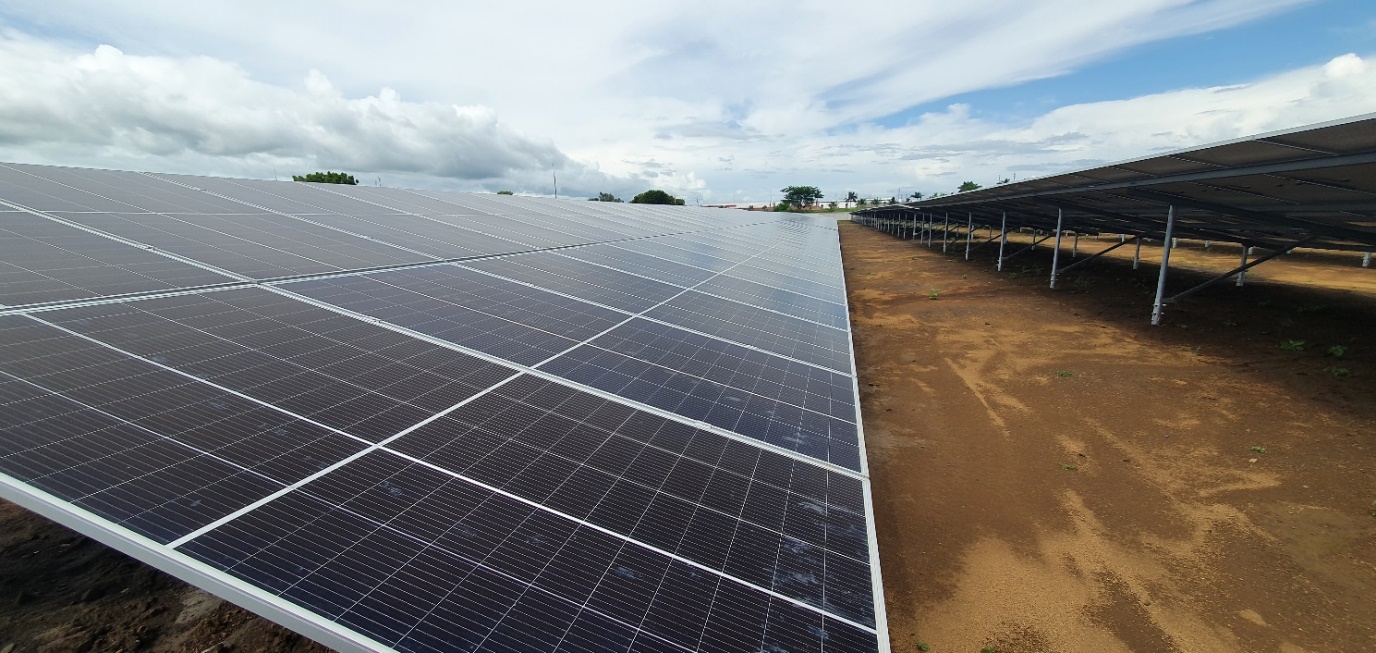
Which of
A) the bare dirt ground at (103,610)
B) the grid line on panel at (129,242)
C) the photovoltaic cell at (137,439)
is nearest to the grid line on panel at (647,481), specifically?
the photovoltaic cell at (137,439)

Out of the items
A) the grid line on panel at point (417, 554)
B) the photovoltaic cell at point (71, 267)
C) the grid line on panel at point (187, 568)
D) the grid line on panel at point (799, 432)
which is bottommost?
the grid line on panel at point (799, 432)

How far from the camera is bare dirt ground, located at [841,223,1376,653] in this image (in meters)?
7.20

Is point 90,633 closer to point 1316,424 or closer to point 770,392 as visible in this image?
point 770,392

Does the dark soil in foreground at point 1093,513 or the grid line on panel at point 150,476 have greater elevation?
the grid line on panel at point 150,476

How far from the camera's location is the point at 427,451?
4.83 m

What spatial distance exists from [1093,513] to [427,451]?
10722 mm

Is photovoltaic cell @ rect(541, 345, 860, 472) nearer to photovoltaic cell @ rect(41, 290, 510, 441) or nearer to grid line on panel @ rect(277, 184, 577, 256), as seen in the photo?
photovoltaic cell @ rect(41, 290, 510, 441)

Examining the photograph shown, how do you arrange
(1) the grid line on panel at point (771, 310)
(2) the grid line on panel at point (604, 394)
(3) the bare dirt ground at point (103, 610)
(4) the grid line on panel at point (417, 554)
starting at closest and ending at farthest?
(4) the grid line on panel at point (417, 554) < (2) the grid line on panel at point (604, 394) < (3) the bare dirt ground at point (103, 610) < (1) the grid line on panel at point (771, 310)

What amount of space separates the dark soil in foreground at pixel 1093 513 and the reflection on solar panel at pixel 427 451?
10.2 ft

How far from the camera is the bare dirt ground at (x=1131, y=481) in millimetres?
7203

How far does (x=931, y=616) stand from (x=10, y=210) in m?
17.6

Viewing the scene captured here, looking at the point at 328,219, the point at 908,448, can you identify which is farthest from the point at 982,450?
the point at 328,219

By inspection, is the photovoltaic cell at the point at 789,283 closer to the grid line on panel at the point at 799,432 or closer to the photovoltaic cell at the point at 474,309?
the photovoltaic cell at the point at 474,309

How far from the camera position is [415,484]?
4.40m
